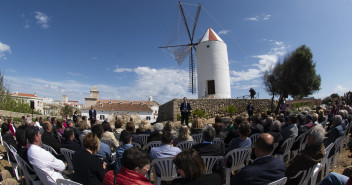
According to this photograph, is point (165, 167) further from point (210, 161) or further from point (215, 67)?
point (215, 67)

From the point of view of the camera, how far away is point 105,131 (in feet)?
16.4

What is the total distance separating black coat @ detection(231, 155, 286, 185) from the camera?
213 centimetres

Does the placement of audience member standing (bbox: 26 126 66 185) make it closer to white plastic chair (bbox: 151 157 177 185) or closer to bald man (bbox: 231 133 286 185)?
Answer: white plastic chair (bbox: 151 157 177 185)

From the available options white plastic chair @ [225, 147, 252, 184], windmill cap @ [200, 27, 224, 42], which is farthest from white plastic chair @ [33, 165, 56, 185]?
windmill cap @ [200, 27, 224, 42]

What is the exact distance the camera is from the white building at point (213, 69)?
17.0m

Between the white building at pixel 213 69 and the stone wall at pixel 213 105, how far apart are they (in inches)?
45.2

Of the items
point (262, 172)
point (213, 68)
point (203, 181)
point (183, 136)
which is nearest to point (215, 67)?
point (213, 68)

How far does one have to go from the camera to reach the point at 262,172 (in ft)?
7.08

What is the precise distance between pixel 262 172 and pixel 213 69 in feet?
49.9

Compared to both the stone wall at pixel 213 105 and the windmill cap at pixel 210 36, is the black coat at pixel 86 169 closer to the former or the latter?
the stone wall at pixel 213 105

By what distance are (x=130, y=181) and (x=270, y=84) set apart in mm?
18295

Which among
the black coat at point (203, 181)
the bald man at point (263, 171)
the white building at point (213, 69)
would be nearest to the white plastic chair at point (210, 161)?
the bald man at point (263, 171)

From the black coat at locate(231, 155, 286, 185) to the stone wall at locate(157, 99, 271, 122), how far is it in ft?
40.6

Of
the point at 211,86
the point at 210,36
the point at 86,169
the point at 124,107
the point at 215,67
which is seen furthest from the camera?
the point at 124,107
